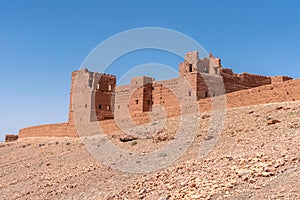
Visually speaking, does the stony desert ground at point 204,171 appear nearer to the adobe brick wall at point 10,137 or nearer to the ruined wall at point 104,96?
the ruined wall at point 104,96

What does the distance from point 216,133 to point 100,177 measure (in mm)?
4636

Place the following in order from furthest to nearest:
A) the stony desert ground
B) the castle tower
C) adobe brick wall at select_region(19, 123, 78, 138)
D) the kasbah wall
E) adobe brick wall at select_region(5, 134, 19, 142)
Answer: adobe brick wall at select_region(5, 134, 19, 142) → adobe brick wall at select_region(19, 123, 78, 138) → the castle tower → the kasbah wall → the stony desert ground

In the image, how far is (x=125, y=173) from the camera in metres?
11.2

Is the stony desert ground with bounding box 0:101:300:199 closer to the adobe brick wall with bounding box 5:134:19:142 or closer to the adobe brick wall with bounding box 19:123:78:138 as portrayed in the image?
the adobe brick wall with bounding box 19:123:78:138

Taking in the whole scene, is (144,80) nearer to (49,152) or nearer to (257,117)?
(49,152)

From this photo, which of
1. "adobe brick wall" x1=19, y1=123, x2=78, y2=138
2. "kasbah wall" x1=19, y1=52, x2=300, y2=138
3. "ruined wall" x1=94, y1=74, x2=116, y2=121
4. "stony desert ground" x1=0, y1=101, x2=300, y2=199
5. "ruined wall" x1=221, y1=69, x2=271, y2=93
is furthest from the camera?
"adobe brick wall" x1=19, y1=123, x2=78, y2=138

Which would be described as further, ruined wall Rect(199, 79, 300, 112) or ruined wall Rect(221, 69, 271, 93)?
ruined wall Rect(221, 69, 271, 93)

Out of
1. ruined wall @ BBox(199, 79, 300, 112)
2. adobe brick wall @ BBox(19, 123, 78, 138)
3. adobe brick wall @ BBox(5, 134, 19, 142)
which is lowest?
adobe brick wall @ BBox(5, 134, 19, 142)

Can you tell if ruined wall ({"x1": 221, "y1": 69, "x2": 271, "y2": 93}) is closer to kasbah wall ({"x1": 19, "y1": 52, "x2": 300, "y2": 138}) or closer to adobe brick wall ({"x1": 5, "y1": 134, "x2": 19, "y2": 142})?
kasbah wall ({"x1": 19, "y1": 52, "x2": 300, "y2": 138})

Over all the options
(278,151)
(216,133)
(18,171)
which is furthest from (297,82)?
(18,171)

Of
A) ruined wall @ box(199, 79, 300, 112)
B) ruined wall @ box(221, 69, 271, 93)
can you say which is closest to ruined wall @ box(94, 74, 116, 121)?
ruined wall @ box(221, 69, 271, 93)

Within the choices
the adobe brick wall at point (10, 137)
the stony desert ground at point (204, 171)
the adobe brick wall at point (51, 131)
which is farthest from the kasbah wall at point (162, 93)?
the adobe brick wall at point (10, 137)

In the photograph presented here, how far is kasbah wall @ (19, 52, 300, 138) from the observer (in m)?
18.2

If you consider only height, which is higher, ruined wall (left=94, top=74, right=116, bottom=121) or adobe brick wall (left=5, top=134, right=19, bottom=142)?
ruined wall (left=94, top=74, right=116, bottom=121)
